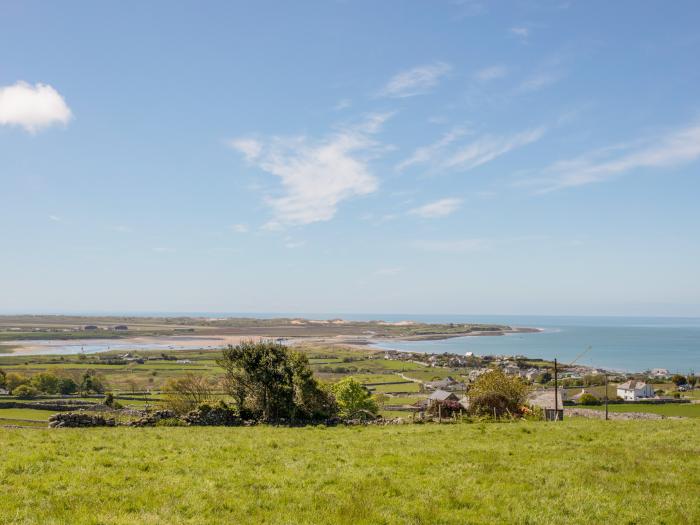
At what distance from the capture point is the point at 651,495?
13.4 m

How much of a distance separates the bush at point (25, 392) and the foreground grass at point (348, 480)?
237 feet

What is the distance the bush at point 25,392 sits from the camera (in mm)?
81787

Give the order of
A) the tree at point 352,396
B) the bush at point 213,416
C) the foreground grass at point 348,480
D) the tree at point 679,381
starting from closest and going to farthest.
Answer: the foreground grass at point 348,480, the bush at point 213,416, the tree at point 352,396, the tree at point 679,381

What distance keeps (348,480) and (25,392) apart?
3641 inches

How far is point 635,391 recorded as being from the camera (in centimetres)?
9862

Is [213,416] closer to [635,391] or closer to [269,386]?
[269,386]

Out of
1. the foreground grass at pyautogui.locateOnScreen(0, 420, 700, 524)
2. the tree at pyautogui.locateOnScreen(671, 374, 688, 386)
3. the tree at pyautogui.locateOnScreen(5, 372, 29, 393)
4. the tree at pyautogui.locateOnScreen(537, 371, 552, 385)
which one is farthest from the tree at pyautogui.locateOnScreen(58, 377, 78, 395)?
the tree at pyautogui.locateOnScreen(671, 374, 688, 386)

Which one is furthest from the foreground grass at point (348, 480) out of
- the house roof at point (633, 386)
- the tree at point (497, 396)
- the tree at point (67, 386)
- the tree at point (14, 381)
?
the house roof at point (633, 386)

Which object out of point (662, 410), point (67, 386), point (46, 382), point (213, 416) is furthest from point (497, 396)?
point (46, 382)

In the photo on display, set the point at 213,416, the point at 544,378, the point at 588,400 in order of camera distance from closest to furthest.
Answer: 1. the point at 213,416
2. the point at 588,400
3. the point at 544,378

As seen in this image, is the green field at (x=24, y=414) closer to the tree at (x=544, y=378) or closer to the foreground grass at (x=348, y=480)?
the foreground grass at (x=348, y=480)

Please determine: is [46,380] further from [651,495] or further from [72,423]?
[651,495]

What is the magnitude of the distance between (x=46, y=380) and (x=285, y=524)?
104 m

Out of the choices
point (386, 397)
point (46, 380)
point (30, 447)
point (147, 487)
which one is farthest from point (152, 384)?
point (147, 487)
